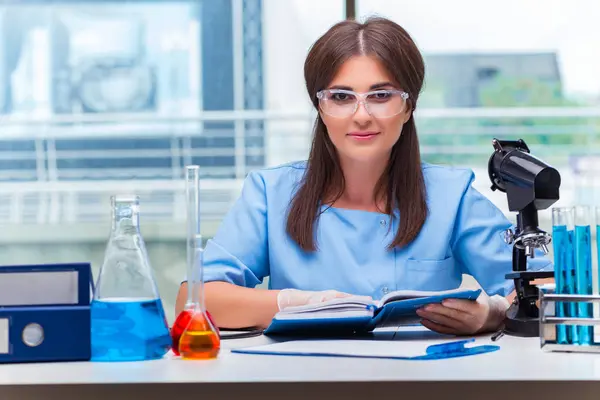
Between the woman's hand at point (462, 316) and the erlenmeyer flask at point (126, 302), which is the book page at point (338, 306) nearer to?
the woman's hand at point (462, 316)

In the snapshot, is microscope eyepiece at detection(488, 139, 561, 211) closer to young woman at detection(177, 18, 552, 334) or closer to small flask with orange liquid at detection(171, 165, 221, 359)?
young woman at detection(177, 18, 552, 334)

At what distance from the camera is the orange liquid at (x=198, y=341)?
1229mm

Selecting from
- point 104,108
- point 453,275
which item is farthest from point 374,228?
point 104,108

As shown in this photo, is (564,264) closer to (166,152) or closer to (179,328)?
(179,328)

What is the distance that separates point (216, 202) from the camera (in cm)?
Result: 730

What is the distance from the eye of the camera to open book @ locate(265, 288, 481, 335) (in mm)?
1409

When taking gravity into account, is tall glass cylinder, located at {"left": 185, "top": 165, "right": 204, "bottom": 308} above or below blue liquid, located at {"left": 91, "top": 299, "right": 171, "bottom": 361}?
above

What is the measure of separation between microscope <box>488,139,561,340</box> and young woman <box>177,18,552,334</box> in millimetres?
301

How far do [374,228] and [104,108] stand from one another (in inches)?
230

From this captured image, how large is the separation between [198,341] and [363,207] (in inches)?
33.5

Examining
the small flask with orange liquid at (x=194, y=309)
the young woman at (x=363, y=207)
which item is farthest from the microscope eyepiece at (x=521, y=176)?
the small flask with orange liquid at (x=194, y=309)

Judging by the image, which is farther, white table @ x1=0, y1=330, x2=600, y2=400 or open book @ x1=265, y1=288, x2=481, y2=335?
open book @ x1=265, y1=288, x2=481, y2=335

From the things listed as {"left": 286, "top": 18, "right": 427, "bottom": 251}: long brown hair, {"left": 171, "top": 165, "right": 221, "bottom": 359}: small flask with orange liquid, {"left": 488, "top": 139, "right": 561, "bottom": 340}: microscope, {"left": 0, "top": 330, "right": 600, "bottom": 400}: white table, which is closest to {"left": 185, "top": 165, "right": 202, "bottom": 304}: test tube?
{"left": 171, "top": 165, "right": 221, "bottom": 359}: small flask with orange liquid

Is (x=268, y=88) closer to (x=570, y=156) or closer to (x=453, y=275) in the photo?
(x=570, y=156)
